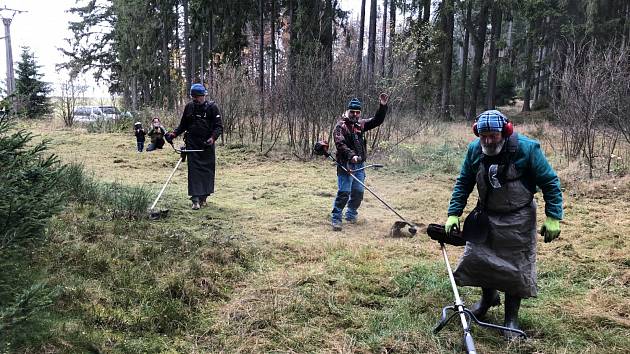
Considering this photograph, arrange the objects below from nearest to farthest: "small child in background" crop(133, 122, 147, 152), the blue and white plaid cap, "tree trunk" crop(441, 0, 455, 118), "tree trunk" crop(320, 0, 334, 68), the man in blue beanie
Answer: the blue and white plaid cap, the man in blue beanie, "small child in background" crop(133, 122, 147, 152), "tree trunk" crop(320, 0, 334, 68), "tree trunk" crop(441, 0, 455, 118)

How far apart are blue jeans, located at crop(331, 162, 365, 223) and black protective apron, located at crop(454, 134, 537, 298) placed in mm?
3452

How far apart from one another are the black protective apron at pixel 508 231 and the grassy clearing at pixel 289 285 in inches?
17.3

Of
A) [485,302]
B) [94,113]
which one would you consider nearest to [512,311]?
[485,302]

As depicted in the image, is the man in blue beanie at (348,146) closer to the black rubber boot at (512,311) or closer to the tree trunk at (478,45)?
the black rubber boot at (512,311)

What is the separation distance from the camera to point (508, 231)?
3.41 m

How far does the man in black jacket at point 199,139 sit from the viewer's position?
7.46 m

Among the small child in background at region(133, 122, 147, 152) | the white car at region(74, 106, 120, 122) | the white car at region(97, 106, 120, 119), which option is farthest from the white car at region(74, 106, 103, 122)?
the small child in background at region(133, 122, 147, 152)

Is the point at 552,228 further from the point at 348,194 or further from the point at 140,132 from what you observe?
the point at 140,132

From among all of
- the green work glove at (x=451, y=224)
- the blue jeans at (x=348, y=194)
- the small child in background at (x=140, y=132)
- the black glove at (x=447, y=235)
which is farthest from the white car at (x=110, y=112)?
the green work glove at (x=451, y=224)

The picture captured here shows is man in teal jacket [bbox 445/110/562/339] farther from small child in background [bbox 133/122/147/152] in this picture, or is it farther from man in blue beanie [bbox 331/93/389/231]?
small child in background [bbox 133/122/147/152]

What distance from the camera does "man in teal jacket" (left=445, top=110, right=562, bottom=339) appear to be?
10.9ft

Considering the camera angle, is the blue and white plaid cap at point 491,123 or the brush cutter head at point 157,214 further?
the brush cutter head at point 157,214

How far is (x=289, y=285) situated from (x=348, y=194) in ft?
9.14

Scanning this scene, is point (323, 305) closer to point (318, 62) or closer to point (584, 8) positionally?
point (318, 62)
